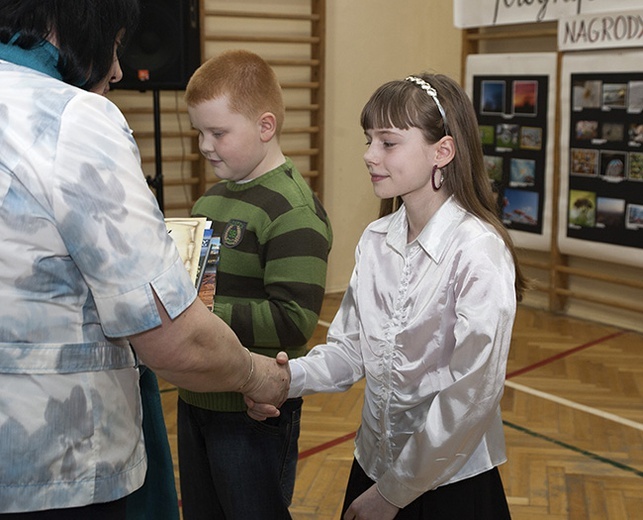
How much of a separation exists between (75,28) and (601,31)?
4354mm

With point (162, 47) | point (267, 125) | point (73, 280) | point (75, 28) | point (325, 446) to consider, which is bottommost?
point (325, 446)

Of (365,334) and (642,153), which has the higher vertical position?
(642,153)

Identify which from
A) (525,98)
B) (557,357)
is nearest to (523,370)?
(557,357)

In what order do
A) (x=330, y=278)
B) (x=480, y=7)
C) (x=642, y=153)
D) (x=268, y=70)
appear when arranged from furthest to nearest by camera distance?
(x=330, y=278) < (x=480, y=7) < (x=642, y=153) < (x=268, y=70)

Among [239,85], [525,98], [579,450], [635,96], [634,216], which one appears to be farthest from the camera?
[525,98]

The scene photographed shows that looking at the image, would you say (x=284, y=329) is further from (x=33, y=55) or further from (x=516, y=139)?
(x=516, y=139)

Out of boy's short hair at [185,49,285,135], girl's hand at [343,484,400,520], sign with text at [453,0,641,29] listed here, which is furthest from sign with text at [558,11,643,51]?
girl's hand at [343,484,400,520]

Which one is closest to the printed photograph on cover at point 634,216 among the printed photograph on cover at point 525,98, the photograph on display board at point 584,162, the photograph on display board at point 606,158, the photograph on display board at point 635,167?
the photograph on display board at point 606,158

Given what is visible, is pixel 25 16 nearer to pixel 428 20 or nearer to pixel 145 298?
pixel 145 298

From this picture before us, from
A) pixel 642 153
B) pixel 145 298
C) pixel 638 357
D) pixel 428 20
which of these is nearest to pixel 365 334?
pixel 145 298

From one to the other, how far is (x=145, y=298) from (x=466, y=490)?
2.40 feet

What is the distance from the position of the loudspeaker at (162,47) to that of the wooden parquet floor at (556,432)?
1.66m

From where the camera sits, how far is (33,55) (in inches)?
41.8

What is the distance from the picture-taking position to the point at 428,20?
6.27m
